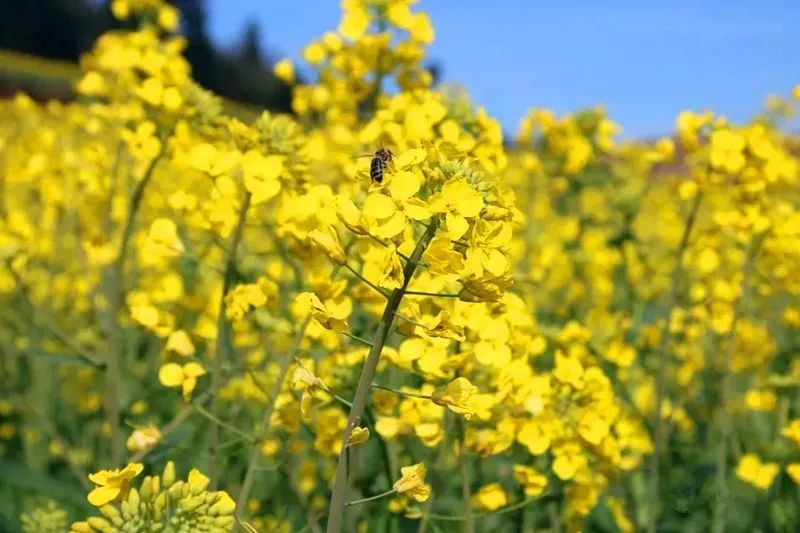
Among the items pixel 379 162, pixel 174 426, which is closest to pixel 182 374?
pixel 174 426

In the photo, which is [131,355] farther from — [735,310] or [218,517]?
[218,517]

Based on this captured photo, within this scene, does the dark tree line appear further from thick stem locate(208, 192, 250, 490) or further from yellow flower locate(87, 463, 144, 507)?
yellow flower locate(87, 463, 144, 507)

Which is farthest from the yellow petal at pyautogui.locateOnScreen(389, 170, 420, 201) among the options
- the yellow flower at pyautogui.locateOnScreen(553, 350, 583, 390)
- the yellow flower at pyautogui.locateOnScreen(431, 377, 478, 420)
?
the yellow flower at pyautogui.locateOnScreen(553, 350, 583, 390)

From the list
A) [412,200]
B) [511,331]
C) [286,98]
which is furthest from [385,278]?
[286,98]

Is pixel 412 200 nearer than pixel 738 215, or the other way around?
pixel 412 200

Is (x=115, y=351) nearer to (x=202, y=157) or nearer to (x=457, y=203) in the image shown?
(x=202, y=157)
